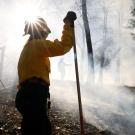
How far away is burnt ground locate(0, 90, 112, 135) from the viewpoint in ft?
26.3

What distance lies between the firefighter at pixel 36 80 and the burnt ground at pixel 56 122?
2872 mm

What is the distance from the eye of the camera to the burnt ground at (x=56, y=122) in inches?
316

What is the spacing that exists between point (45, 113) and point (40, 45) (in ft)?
3.15

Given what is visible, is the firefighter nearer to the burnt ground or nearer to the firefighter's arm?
the firefighter's arm

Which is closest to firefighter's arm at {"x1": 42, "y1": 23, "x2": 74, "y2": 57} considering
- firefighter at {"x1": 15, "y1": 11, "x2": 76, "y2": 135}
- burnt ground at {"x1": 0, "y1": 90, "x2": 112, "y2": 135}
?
firefighter at {"x1": 15, "y1": 11, "x2": 76, "y2": 135}

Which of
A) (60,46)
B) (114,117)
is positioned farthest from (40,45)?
(114,117)

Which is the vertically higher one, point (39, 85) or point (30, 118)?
point (39, 85)

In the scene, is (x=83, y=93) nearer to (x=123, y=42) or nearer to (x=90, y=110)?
(x=90, y=110)

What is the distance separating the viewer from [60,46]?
5.09 metres

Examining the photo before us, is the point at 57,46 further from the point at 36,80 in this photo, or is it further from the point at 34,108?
the point at 34,108

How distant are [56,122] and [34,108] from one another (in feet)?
13.2

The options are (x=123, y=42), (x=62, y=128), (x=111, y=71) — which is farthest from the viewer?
(x=111, y=71)

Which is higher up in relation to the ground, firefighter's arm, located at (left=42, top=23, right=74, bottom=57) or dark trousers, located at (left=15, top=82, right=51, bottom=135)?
firefighter's arm, located at (left=42, top=23, right=74, bottom=57)

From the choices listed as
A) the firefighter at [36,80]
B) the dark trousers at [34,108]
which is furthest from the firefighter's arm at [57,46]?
the dark trousers at [34,108]
